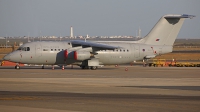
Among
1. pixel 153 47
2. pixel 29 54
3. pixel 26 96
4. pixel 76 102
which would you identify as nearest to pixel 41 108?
pixel 76 102

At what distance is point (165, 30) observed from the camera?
62250 mm

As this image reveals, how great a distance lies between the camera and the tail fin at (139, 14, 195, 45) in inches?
2432

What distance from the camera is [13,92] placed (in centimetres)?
2825

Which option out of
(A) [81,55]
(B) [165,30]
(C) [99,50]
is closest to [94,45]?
(C) [99,50]

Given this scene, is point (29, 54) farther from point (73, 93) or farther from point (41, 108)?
point (41, 108)

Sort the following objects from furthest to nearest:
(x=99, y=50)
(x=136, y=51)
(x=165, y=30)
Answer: (x=165, y=30) < (x=136, y=51) < (x=99, y=50)

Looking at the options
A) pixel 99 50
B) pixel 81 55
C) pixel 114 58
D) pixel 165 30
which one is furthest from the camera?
pixel 165 30

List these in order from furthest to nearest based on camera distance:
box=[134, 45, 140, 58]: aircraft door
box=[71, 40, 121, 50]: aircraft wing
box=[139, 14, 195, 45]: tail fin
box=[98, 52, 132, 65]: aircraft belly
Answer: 1. box=[139, 14, 195, 45]: tail fin
2. box=[134, 45, 140, 58]: aircraft door
3. box=[98, 52, 132, 65]: aircraft belly
4. box=[71, 40, 121, 50]: aircraft wing

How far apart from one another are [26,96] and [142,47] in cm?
3570

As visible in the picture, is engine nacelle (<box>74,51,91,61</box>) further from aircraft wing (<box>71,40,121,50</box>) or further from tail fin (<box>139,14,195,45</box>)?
tail fin (<box>139,14,195,45</box>)

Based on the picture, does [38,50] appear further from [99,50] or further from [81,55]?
[99,50]

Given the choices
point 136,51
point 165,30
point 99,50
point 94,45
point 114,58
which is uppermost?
point 165,30

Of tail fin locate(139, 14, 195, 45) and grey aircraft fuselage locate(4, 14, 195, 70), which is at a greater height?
tail fin locate(139, 14, 195, 45)

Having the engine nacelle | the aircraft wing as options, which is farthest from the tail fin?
the engine nacelle
